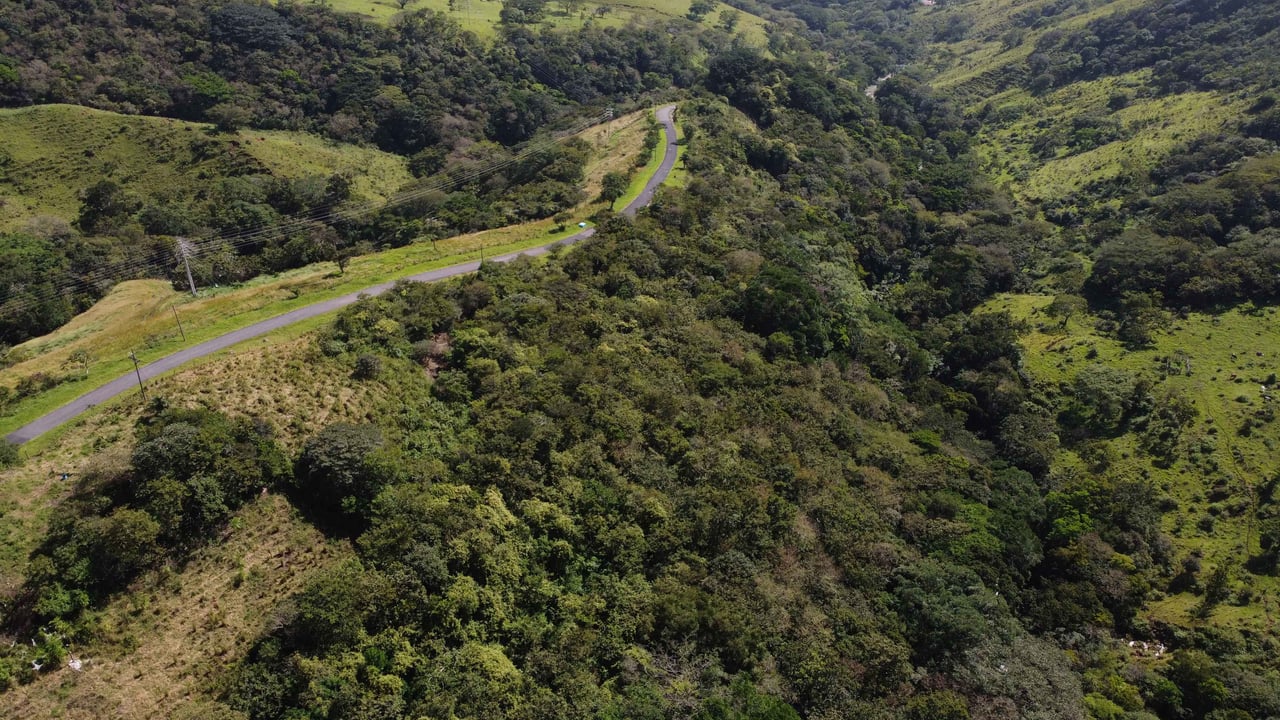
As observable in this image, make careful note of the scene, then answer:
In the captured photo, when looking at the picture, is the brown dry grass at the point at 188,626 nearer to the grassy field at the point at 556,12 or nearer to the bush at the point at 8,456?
the bush at the point at 8,456

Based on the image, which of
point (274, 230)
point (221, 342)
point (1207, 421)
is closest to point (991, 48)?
point (1207, 421)

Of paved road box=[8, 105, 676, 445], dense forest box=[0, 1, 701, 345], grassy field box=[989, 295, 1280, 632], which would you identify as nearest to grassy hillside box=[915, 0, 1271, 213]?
grassy field box=[989, 295, 1280, 632]

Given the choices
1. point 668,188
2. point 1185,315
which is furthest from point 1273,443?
point 668,188

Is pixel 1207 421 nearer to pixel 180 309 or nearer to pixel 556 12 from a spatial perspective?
pixel 180 309

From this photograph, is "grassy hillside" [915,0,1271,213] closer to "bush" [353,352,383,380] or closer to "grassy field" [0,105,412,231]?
"bush" [353,352,383,380]

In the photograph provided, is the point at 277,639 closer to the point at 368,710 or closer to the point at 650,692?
the point at 368,710
